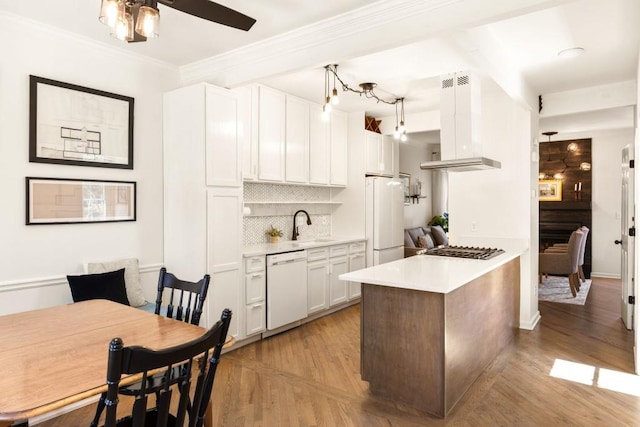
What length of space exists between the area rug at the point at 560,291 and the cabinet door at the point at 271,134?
4089 mm

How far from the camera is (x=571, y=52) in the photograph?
3.53 meters

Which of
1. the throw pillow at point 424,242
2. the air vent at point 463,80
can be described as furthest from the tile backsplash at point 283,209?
the air vent at point 463,80

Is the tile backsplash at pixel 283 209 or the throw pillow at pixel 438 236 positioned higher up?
the tile backsplash at pixel 283 209

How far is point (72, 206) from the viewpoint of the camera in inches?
125

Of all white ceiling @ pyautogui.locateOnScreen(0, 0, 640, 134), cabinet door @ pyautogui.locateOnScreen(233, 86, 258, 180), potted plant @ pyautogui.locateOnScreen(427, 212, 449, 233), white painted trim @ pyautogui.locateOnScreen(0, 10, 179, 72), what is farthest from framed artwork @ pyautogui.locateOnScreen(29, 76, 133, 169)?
potted plant @ pyautogui.locateOnScreen(427, 212, 449, 233)

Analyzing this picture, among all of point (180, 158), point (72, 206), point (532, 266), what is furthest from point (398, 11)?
point (532, 266)

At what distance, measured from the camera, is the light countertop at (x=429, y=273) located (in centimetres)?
255

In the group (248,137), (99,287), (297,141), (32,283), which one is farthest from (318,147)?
(32,283)

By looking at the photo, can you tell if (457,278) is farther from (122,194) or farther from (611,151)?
(611,151)

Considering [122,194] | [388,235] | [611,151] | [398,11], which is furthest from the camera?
[611,151]

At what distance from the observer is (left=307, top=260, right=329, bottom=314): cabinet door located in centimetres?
462

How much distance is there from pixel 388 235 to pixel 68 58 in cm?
406

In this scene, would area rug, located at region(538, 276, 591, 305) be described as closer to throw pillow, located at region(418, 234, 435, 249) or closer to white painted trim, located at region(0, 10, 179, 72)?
throw pillow, located at region(418, 234, 435, 249)

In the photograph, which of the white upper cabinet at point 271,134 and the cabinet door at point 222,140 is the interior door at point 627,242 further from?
the cabinet door at point 222,140
